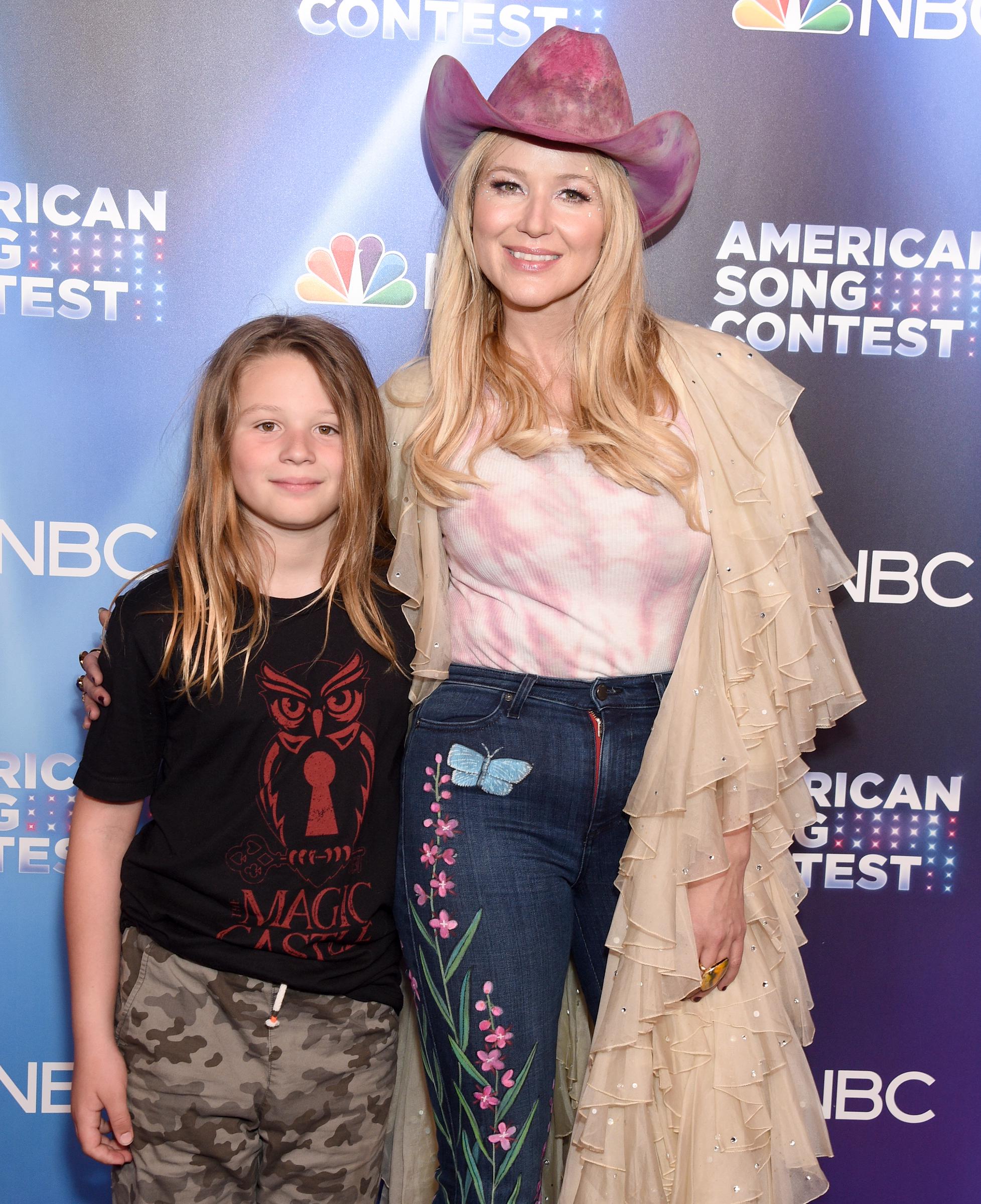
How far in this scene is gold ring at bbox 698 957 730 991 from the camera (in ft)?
5.79

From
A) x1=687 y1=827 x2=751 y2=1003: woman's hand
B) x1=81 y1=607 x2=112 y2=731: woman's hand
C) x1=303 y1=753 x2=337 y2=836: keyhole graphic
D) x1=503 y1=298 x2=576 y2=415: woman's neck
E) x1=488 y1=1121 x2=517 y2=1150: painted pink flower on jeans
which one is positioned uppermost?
x1=503 y1=298 x2=576 y2=415: woman's neck

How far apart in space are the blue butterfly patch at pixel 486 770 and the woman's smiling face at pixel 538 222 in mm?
705

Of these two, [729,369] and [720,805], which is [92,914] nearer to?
[720,805]

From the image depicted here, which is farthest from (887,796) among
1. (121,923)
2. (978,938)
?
(121,923)

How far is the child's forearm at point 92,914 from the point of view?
1.72 m

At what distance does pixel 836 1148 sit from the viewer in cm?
238

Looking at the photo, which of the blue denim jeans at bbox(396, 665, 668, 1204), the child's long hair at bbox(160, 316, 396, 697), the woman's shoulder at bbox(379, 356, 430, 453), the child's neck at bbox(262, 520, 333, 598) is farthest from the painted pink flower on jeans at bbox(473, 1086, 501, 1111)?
the woman's shoulder at bbox(379, 356, 430, 453)

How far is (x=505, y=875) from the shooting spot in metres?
1.66

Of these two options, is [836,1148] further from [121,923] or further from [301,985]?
[121,923]

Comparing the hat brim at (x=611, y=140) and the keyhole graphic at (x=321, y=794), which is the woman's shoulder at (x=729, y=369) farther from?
the keyhole graphic at (x=321, y=794)

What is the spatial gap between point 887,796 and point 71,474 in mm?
1760

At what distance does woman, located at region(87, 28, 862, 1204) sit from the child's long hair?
9cm

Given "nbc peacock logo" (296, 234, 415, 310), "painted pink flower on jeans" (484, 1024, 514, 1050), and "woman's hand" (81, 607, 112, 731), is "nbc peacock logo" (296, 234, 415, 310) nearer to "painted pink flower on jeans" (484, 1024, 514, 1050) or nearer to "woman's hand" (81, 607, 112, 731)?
"woman's hand" (81, 607, 112, 731)

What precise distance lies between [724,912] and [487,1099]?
0.46 metres
